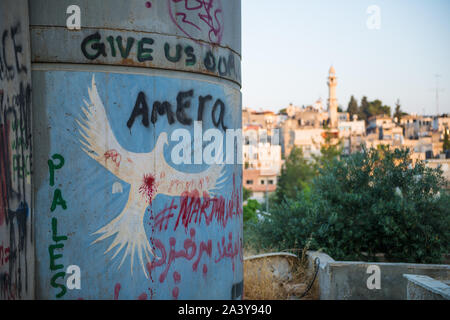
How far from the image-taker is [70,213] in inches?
163

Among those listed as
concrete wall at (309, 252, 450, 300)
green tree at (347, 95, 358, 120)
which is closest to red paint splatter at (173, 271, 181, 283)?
concrete wall at (309, 252, 450, 300)

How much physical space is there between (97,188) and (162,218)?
0.66 meters

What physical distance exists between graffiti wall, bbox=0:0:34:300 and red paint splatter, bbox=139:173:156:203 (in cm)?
97

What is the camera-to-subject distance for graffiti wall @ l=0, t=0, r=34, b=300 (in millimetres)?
3801

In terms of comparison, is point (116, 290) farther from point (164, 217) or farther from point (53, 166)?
point (53, 166)

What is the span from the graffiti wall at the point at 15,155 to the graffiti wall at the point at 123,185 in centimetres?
10

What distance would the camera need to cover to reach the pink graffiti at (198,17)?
177 inches

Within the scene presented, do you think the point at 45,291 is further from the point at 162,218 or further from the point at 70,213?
the point at 162,218

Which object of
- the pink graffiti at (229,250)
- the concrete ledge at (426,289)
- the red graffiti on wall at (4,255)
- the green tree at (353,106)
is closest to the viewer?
the red graffiti on wall at (4,255)

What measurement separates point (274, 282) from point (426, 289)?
3.61m

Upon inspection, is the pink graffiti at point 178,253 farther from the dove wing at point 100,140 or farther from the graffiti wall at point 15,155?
the graffiti wall at point 15,155

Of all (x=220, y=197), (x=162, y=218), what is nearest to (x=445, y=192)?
(x=220, y=197)

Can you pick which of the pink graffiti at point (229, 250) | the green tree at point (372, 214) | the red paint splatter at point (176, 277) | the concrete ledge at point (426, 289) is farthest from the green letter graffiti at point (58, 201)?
the green tree at point (372, 214)

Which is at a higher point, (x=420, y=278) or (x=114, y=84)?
(x=114, y=84)
